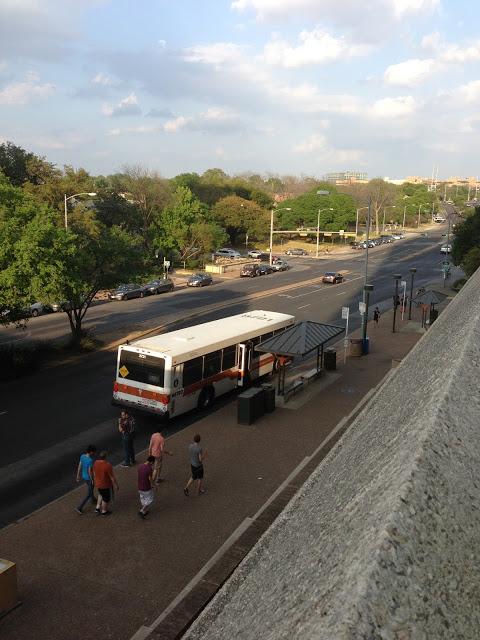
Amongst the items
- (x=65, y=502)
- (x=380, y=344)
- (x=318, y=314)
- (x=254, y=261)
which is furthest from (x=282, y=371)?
(x=254, y=261)

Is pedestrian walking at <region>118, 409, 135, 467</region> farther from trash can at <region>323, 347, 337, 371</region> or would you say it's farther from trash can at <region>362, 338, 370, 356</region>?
trash can at <region>362, 338, 370, 356</region>

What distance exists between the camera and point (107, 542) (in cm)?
1073

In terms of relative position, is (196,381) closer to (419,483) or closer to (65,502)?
(65,502)

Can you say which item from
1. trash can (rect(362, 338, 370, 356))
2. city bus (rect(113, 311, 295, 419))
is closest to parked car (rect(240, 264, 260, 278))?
trash can (rect(362, 338, 370, 356))

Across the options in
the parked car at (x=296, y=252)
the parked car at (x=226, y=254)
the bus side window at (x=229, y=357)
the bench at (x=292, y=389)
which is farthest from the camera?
the parked car at (x=296, y=252)

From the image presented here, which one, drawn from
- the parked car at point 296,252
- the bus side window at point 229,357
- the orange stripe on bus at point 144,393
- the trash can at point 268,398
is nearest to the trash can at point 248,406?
the trash can at point 268,398

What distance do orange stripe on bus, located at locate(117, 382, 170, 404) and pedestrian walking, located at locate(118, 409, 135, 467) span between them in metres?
2.62

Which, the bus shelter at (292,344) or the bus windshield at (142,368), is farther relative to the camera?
the bus shelter at (292,344)

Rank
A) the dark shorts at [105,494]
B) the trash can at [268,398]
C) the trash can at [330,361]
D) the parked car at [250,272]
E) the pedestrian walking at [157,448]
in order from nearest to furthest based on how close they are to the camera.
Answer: the dark shorts at [105,494] → the pedestrian walking at [157,448] → the trash can at [268,398] → the trash can at [330,361] → the parked car at [250,272]

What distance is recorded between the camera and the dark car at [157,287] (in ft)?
156

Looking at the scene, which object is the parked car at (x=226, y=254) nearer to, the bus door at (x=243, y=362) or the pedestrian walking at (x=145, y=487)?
the bus door at (x=243, y=362)

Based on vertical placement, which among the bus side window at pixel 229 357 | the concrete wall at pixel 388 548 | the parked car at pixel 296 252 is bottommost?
the parked car at pixel 296 252

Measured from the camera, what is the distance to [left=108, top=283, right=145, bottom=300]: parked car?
147 feet

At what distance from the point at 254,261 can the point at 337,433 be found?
62640 mm
